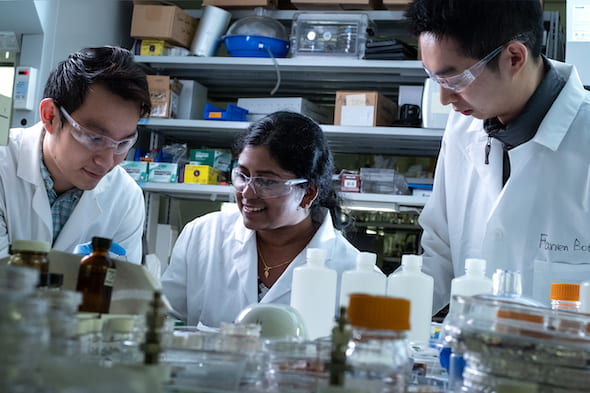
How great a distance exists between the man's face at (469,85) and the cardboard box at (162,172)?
2518 mm

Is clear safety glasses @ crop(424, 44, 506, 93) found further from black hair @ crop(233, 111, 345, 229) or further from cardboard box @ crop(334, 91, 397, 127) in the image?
cardboard box @ crop(334, 91, 397, 127)

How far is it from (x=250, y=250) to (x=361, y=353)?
1411mm

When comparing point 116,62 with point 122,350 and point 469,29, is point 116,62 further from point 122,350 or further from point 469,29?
point 122,350

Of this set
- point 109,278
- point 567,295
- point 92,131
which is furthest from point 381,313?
point 92,131

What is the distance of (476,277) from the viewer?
1.53 m

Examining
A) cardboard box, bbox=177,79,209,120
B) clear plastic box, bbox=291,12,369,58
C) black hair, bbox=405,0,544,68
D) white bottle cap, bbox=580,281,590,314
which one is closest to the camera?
white bottle cap, bbox=580,281,590,314

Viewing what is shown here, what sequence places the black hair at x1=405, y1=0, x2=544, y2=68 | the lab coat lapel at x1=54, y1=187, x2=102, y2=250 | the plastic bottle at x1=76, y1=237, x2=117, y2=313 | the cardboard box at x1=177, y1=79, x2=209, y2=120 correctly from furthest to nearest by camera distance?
the cardboard box at x1=177, y1=79, x2=209, y2=120 → the lab coat lapel at x1=54, y1=187, x2=102, y2=250 → the black hair at x1=405, y1=0, x2=544, y2=68 → the plastic bottle at x1=76, y1=237, x2=117, y2=313

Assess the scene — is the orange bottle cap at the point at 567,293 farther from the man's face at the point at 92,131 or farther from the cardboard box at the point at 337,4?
the cardboard box at the point at 337,4

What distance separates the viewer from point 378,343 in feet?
2.86

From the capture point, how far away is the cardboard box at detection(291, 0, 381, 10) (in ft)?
13.9

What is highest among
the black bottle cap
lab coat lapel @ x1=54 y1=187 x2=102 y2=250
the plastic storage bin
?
the plastic storage bin

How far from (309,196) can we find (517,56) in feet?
2.59

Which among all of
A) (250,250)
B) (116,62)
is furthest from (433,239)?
(116,62)

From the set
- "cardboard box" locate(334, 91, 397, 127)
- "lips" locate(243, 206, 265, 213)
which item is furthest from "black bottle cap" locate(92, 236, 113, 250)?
"cardboard box" locate(334, 91, 397, 127)
